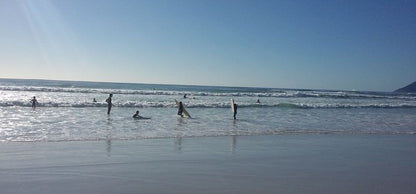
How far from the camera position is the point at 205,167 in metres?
8.53

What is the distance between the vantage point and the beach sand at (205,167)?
6820mm

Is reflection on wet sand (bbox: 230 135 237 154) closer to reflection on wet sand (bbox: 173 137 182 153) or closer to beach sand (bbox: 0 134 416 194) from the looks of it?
beach sand (bbox: 0 134 416 194)

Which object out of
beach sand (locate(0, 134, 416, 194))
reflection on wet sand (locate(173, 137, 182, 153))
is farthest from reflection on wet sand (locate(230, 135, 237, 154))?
reflection on wet sand (locate(173, 137, 182, 153))

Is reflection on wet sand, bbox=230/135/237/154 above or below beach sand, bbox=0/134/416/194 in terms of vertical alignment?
below

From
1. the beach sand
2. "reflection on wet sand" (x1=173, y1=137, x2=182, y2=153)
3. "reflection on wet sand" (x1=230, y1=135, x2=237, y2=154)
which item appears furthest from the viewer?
"reflection on wet sand" (x1=230, y1=135, x2=237, y2=154)

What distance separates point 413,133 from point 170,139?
12.6 meters

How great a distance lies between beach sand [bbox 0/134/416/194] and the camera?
682cm

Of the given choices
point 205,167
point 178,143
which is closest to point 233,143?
point 178,143

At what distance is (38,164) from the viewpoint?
8375mm

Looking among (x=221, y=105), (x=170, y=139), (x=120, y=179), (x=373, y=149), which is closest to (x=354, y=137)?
(x=373, y=149)

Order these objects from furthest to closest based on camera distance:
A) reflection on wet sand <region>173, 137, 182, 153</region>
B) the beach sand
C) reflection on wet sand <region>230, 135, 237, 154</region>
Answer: reflection on wet sand <region>230, 135, 237, 154</region> → reflection on wet sand <region>173, 137, 182, 153</region> → the beach sand

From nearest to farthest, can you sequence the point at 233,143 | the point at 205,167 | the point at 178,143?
the point at 205,167 → the point at 178,143 → the point at 233,143

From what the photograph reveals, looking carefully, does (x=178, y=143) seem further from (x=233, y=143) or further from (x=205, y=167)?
(x=205, y=167)

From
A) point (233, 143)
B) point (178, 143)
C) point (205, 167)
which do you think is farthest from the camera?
point (233, 143)
